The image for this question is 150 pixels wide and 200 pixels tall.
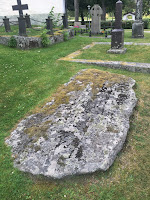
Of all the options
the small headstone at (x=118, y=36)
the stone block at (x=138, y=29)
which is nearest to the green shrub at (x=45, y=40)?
the small headstone at (x=118, y=36)

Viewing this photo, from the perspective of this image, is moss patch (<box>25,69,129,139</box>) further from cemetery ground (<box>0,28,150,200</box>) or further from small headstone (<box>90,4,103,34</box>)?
small headstone (<box>90,4,103,34</box>)

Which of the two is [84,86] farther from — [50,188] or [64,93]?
[50,188]

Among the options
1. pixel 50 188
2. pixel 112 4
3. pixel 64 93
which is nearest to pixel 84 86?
pixel 64 93

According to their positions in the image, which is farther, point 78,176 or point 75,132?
point 75,132

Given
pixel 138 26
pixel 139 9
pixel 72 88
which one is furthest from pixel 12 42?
pixel 139 9

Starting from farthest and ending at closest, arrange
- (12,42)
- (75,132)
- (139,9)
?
(139,9), (12,42), (75,132)

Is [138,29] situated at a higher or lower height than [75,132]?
higher

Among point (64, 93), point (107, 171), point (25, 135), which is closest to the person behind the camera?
point (107, 171)

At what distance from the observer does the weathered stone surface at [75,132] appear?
2.24 meters

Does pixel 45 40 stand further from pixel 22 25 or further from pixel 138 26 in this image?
pixel 138 26

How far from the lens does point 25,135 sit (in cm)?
279

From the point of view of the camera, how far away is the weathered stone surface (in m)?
2.24

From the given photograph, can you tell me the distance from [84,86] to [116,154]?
6.77ft

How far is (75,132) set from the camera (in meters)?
2.70
